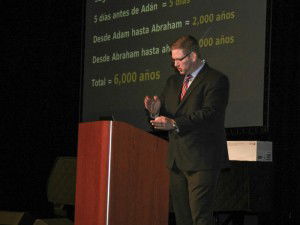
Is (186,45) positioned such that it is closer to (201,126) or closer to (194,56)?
(194,56)

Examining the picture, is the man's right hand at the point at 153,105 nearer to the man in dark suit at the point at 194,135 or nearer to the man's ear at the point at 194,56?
the man in dark suit at the point at 194,135

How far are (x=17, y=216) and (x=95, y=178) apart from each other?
40 cm

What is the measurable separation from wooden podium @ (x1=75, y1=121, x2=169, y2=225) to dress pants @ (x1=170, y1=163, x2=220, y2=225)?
0.09 metres

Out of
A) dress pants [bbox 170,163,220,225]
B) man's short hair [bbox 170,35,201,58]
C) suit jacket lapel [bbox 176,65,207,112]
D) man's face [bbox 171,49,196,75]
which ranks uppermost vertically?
man's short hair [bbox 170,35,201,58]

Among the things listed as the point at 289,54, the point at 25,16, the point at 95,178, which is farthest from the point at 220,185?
the point at 25,16

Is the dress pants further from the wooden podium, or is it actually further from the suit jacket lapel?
the suit jacket lapel

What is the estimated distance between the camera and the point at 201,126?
2924 millimetres

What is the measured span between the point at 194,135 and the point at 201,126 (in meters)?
0.06

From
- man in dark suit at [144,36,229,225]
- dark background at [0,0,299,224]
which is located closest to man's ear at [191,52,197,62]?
man in dark suit at [144,36,229,225]

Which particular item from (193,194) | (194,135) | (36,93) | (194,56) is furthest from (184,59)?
(36,93)

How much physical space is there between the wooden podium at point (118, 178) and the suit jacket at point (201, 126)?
145mm

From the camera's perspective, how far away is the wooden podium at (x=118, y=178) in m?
2.74

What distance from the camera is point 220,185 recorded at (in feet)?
13.3

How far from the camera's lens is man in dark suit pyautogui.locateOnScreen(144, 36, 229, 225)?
2836 mm
